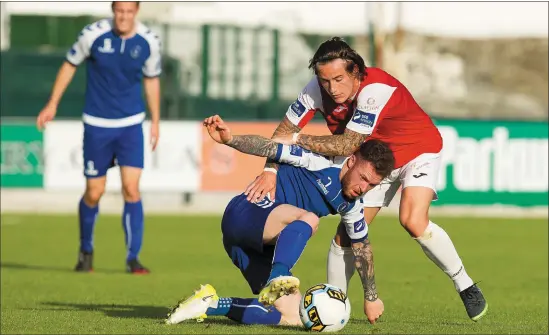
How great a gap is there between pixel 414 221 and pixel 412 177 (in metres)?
0.33

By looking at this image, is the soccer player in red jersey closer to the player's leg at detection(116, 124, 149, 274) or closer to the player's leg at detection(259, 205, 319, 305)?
the player's leg at detection(259, 205, 319, 305)

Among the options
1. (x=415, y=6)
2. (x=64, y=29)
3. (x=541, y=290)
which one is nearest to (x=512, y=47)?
(x=415, y=6)

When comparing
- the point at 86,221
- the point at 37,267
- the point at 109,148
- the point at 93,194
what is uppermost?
the point at 109,148

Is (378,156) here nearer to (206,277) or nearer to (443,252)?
(443,252)

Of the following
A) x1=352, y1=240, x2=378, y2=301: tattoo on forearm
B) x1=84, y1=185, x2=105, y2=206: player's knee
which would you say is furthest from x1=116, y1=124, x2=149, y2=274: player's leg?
x1=352, y1=240, x2=378, y2=301: tattoo on forearm

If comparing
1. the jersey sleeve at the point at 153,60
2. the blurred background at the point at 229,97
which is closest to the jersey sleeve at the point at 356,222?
the jersey sleeve at the point at 153,60

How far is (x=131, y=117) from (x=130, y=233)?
115 cm

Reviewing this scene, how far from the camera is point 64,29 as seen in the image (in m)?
27.2

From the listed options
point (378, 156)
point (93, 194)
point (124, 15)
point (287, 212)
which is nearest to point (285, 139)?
point (378, 156)

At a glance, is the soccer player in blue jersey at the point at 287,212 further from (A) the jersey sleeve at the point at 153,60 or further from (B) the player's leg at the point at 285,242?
(A) the jersey sleeve at the point at 153,60

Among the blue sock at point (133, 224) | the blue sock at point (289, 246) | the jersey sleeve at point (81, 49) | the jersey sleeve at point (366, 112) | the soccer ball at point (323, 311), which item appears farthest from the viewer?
the blue sock at point (133, 224)

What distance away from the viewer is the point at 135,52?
504 inches

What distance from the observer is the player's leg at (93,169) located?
42.3 feet

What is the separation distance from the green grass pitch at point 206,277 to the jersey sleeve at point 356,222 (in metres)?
0.58
